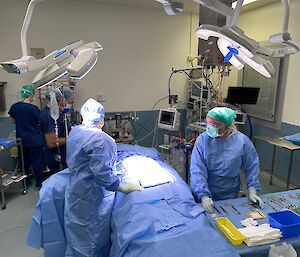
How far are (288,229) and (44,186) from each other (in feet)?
5.88

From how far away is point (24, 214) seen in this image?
3.06 meters

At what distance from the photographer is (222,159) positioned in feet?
6.56

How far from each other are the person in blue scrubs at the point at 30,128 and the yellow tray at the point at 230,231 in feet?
9.38

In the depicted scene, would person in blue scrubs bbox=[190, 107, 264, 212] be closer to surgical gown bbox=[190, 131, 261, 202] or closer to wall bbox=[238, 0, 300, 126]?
surgical gown bbox=[190, 131, 261, 202]

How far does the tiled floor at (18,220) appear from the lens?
8.00ft

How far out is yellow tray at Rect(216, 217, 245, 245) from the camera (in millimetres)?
1355

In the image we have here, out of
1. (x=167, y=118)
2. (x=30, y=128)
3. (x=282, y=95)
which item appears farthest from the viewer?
(x=282, y=95)

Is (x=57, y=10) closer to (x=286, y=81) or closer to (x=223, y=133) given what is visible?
(x=223, y=133)

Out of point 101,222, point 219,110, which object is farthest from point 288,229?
point 101,222

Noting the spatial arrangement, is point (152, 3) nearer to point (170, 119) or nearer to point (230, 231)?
point (170, 119)

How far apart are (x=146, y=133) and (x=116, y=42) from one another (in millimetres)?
1750

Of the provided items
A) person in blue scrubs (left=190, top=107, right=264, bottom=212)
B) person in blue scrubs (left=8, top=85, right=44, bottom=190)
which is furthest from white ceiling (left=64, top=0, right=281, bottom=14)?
person in blue scrubs (left=190, top=107, right=264, bottom=212)

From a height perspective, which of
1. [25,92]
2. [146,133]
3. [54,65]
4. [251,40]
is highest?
[251,40]

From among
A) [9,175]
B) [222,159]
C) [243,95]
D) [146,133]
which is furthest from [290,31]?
[9,175]
